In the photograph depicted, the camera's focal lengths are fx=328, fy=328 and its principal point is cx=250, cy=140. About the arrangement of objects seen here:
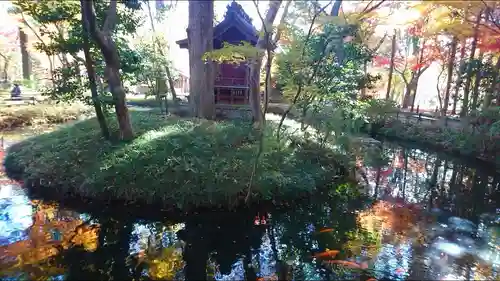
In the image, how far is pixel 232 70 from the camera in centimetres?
1745

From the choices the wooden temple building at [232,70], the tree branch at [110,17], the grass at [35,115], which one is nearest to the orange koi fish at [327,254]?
the tree branch at [110,17]

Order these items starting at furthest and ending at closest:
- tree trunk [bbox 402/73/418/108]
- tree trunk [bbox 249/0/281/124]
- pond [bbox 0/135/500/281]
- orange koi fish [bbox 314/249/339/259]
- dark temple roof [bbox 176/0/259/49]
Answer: tree trunk [bbox 402/73/418/108], dark temple roof [bbox 176/0/259/49], tree trunk [bbox 249/0/281/124], orange koi fish [bbox 314/249/339/259], pond [bbox 0/135/500/281]

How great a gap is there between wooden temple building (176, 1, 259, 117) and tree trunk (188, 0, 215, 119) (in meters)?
2.75

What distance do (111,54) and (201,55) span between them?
4561 mm

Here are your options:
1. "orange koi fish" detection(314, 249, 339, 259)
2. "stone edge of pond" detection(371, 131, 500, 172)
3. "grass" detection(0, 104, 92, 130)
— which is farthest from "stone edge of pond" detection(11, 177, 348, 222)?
"stone edge of pond" detection(371, 131, 500, 172)

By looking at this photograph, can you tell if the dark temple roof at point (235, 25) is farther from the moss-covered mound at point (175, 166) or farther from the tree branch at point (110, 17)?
the tree branch at point (110, 17)

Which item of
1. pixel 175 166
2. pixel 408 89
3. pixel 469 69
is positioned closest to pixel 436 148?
pixel 469 69

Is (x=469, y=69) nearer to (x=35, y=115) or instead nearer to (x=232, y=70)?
(x=232, y=70)

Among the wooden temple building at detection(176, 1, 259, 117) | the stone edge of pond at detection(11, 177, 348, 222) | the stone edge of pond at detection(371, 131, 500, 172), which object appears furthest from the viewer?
the wooden temple building at detection(176, 1, 259, 117)

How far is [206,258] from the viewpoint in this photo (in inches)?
223

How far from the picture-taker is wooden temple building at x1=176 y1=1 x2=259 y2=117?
15.4 meters

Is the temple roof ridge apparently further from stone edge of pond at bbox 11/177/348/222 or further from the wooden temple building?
stone edge of pond at bbox 11/177/348/222

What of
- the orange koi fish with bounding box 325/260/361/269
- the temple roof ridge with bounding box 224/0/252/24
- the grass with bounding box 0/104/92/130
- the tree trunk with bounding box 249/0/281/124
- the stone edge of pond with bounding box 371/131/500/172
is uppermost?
the temple roof ridge with bounding box 224/0/252/24

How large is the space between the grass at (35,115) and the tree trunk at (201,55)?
26.5 ft
